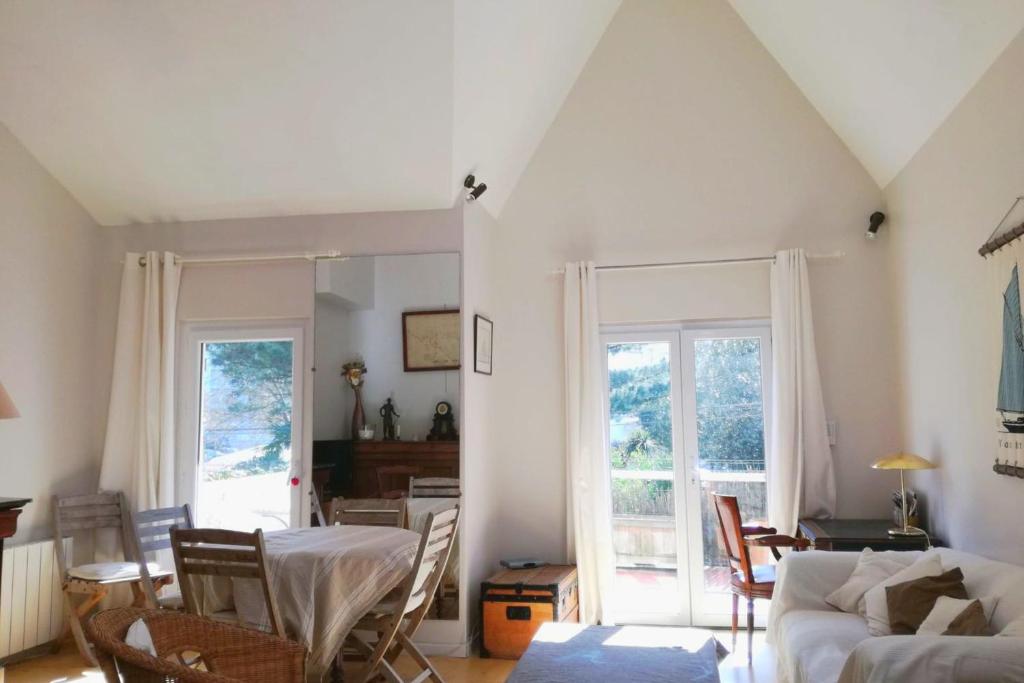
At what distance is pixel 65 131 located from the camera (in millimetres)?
4582

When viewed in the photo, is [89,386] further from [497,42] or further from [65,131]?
[497,42]

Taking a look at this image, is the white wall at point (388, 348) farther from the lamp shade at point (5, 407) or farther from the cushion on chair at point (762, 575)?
the lamp shade at point (5, 407)

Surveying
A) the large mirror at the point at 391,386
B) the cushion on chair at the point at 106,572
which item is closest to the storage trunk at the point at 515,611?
the large mirror at the point at 391,386

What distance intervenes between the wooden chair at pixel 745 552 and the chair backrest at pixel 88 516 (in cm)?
362

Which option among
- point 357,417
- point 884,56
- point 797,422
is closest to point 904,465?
point 797,422

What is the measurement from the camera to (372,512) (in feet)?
14.7

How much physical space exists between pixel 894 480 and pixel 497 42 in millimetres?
3464

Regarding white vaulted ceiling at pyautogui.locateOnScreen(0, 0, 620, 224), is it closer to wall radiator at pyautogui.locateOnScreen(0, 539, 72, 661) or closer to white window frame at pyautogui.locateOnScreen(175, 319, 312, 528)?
white window frame at pyautogui.locateOnScreen(175, 319, 312, 528)

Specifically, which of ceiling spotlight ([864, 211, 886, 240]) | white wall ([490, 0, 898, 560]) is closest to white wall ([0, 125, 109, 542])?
white wall ([490, 0, 898, 560])

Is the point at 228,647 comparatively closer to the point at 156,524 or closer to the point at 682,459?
the point at 156,524

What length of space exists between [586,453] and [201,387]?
2.58 m

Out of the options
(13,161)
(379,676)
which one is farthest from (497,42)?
(379,676)

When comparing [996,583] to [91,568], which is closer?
[996,583]

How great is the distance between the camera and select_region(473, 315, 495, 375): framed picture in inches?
189
